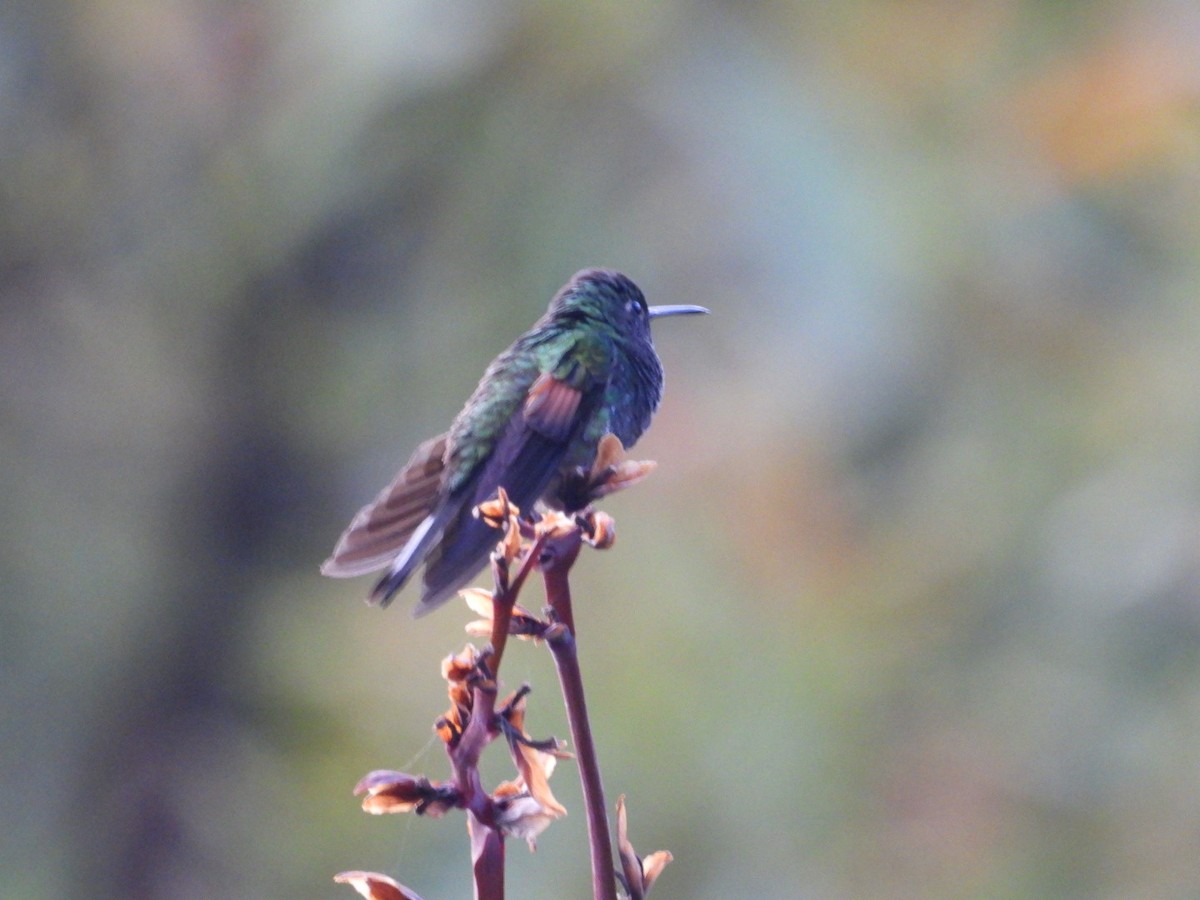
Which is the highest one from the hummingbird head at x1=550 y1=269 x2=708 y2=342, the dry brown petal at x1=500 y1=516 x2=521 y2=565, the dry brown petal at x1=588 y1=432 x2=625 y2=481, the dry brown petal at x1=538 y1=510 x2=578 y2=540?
the hummingbird head at x1=550 y1=269 x2=708 y2=342

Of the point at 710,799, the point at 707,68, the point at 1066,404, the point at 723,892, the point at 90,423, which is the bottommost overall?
the point at 723,892

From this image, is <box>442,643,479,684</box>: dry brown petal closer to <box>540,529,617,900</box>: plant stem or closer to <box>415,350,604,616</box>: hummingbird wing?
<box>540,529,617,900</box>: plant stem

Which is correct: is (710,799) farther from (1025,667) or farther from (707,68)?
(707,68)

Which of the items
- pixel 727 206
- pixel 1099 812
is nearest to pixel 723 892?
pixel 1099 812

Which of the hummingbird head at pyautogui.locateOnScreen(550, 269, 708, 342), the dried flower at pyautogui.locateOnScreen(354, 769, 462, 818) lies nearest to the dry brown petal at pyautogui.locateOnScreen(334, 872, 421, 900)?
the dried flower at pyautogui.locateOnScreen(354, 769, 462, 818)

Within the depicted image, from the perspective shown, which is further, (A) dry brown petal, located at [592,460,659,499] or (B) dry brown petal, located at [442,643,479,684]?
(A) dry brown petal, located at [592,460,659,499]

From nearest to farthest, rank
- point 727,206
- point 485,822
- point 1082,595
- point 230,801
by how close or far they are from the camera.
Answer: point 485,822 → point 1082,595 → point 727,206 → point 230,801
